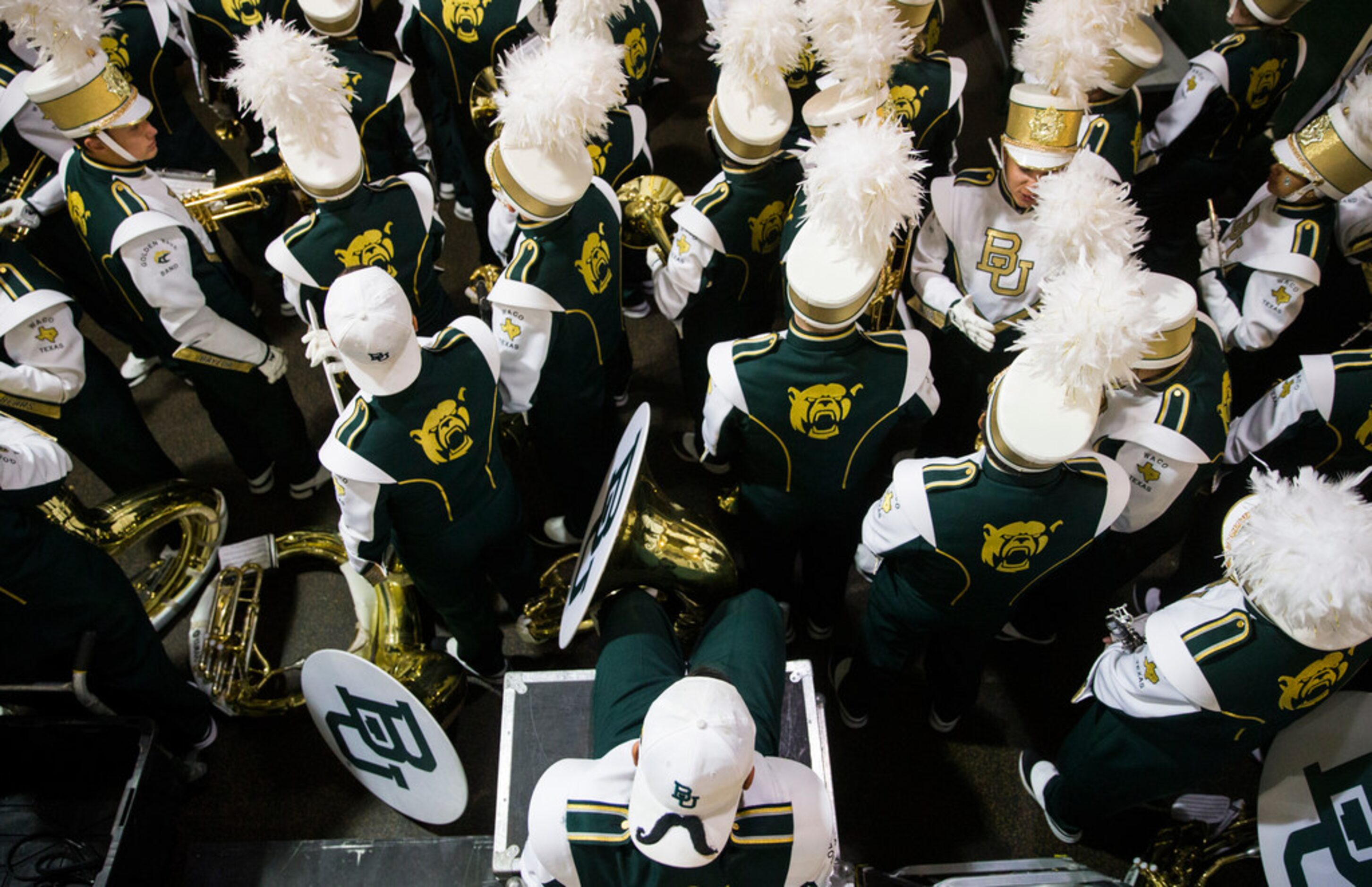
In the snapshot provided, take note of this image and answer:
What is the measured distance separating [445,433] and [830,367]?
1.14 metres

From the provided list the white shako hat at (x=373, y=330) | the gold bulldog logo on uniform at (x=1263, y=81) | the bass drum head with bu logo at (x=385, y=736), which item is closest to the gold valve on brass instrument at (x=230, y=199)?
the white shako hat at (x=373, y=330)

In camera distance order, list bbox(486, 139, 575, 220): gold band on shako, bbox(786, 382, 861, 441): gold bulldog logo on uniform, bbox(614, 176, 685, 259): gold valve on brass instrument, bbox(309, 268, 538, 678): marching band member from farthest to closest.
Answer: bbox(614, 176, 685, 259): gold valve on brass instrument
bbox(486, 139, 575, 220): gold band on shako
bbox(786, 382, 861, 441): gold bulldog logo on uniform
bbox(309, 268, 538, 678): marching band member

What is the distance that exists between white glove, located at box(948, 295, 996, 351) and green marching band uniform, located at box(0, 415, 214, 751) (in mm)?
2892

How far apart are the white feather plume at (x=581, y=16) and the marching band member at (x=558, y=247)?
0.16 metres

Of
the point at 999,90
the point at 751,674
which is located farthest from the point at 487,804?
the point at 999,90

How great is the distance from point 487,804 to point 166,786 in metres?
1.05

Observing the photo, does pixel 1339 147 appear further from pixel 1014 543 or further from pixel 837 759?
pixel 837 759

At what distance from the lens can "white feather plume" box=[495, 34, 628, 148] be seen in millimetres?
2607

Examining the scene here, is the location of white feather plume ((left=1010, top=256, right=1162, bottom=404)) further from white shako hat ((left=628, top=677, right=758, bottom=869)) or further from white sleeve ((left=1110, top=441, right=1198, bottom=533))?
white shako hat ((left=628, top=677, right=758, bottom=869))

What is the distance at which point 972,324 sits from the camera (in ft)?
10.0

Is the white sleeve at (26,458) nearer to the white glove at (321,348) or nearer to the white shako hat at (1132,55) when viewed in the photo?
the white glove at (321,348)

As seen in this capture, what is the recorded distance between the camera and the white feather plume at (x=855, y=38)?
3.04m

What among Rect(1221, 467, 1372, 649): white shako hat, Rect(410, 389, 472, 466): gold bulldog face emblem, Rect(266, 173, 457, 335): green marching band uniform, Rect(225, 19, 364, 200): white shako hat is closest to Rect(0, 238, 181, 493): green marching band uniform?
Rect(266, 173, 457, 335): green marching band uniform

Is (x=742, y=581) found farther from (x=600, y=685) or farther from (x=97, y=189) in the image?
(x=97, y=189)
